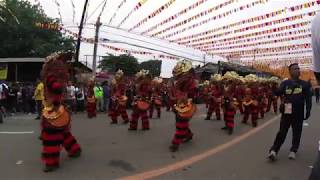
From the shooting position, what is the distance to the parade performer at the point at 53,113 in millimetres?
8469

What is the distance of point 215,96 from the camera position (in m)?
18.3

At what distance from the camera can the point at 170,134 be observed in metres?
13.9

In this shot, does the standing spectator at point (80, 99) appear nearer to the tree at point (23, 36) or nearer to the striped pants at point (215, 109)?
the striped pants at point (215, 109)

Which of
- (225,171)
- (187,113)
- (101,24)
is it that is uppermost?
(101,24)

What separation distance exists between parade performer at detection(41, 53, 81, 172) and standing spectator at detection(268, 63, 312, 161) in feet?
11.8

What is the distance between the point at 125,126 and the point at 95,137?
9.79 ft

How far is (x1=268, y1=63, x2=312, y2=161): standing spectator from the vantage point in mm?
9484

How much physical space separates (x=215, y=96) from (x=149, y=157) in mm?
8706

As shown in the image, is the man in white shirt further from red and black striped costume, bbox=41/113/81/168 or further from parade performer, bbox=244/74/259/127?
parade performer, bbox=244/74/259/127

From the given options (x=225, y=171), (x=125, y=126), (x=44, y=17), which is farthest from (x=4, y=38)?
(x=225, y=171)

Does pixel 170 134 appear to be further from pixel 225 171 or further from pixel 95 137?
pixel 225 171

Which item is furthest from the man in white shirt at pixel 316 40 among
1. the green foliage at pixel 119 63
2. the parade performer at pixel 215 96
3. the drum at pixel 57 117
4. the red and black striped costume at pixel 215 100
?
the green foliage at pixel 119 63

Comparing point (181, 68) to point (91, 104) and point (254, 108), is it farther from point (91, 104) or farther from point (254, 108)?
point (91, 104)

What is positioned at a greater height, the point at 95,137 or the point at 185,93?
the point at 185,93
